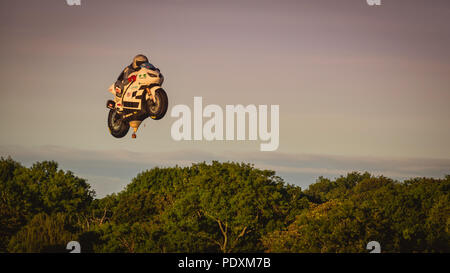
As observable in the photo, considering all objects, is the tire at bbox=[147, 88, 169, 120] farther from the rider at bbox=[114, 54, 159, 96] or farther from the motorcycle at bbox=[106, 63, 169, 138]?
the rider at bbox=[114, 54, 159, 96]

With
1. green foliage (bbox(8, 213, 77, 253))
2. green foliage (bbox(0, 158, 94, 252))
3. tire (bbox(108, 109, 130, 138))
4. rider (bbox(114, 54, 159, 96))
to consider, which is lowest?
green foliage (bbox(8, 213, 77, 253))

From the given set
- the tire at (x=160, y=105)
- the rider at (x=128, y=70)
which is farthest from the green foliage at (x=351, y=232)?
the rider at (x=128, y=70)

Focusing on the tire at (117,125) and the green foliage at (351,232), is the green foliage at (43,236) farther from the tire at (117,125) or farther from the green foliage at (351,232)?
the green foliage at (351,232)

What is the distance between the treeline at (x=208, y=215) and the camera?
8088 cm

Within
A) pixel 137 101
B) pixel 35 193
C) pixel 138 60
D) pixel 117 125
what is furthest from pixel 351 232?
pixel 35 193

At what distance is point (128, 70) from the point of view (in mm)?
66438

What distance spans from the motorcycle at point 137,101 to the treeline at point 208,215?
1716cm

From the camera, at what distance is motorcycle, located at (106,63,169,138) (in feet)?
205

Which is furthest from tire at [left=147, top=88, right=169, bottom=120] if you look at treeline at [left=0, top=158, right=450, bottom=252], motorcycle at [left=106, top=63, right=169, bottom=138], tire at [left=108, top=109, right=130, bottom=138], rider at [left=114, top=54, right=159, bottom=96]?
treeline at [left=0, top=158, right=450, bottom=252]

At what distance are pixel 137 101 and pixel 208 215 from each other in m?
33.0

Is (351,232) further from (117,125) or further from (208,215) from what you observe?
(117,125)

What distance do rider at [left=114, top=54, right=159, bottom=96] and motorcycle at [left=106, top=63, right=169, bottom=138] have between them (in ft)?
1.00
